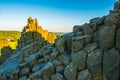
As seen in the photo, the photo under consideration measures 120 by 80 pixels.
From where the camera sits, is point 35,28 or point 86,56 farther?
point 35,28

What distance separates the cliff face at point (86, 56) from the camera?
44.7 metres

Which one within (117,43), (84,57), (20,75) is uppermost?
(117,43)

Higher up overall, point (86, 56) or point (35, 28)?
point (35, 28)

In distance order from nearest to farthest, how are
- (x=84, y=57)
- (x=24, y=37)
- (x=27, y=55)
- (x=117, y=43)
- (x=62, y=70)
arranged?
(x=117, y=43) → (x=84, y=57) → (x=62, y=70) → (x=27, y=55) → (x=24, y=37)

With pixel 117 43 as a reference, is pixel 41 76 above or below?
below

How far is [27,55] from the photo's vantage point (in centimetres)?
7419

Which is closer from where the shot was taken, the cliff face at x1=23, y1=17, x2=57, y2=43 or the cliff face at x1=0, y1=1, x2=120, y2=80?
the cliff face at x1=0, y1=1, x2=120, y2=80

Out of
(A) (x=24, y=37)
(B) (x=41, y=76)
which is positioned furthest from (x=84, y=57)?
(A) (x=24, y=37)

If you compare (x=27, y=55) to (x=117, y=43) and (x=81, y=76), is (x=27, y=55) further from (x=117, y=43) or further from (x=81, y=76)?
(x=117, y=43)

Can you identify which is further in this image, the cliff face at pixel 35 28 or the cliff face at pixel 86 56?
the cliff face at pixel 35 28

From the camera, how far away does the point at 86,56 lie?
156 feet

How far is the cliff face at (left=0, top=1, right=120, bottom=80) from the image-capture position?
44688 mm

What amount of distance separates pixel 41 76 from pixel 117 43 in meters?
21.5

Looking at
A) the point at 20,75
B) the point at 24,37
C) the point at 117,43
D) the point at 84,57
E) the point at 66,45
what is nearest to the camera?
the point at 117,43
